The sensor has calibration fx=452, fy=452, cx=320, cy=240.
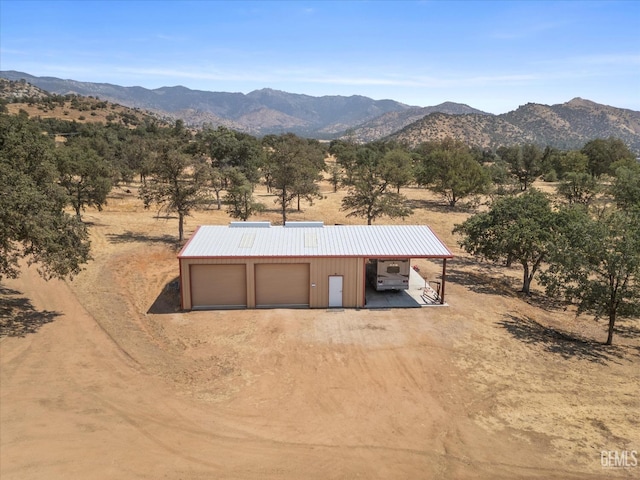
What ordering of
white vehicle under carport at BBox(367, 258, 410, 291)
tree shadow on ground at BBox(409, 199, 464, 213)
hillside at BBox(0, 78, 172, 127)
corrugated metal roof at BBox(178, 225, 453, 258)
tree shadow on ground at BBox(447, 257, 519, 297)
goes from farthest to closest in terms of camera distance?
hillside at BBox(0, 78, 172, 127) < tree shadow on ground at BBox(409, 199, 464, 213) < tree shadow on ground at BBox(447, 257, 519, 297) < white vehicle under carport at BBox(367, 258, 410, 291) < corrugated metal roof at BBox(178, 225, 453, 258)

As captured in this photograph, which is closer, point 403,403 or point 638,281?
point 403,403

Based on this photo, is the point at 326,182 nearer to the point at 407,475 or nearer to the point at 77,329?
the point at 77,329

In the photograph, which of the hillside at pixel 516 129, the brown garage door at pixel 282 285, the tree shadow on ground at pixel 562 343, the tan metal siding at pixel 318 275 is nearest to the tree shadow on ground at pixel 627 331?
the tree shadow on ground at pixel 562 343

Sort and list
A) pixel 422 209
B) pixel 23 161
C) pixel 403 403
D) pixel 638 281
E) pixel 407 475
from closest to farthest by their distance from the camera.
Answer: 1. pixel 407 475
2. pixel 403 403
3. pixel 638 281
4. pixel 23 161
5. pixel 422 209

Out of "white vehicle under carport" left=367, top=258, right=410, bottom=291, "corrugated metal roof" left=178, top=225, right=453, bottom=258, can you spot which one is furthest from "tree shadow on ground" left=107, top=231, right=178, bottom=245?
"white vehicle under carport" left=367, top=258, right=410, bottom=291

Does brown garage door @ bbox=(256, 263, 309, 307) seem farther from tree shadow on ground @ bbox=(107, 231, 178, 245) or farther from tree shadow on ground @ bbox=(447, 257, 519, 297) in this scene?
tree shadow on ground @ bbox=(107, 231, 178, 245)

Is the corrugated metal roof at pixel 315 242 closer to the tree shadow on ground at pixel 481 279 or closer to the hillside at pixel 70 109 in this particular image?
the tree shadow on ground at pixel 481 279

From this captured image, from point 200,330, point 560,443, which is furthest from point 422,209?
point 560,443

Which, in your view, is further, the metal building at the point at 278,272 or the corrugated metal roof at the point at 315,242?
the corrugated metal roof at the point at 315,242
